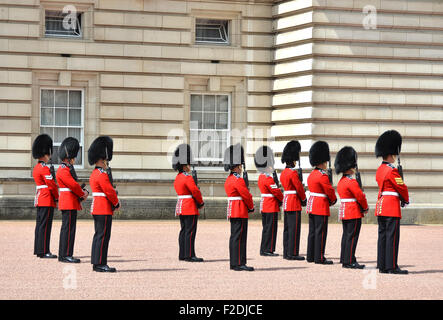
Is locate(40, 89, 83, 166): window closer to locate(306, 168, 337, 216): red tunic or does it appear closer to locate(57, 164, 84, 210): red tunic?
locate(57, 164, 84, 210): red tunic

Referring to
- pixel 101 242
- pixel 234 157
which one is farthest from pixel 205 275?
pixel 234 157

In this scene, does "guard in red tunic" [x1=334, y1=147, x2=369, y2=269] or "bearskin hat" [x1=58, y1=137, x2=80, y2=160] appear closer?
"guard in red tunic" [x1=334, y1=147, x2=369, y2=269]

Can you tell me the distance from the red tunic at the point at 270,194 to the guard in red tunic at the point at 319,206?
81 centimetres

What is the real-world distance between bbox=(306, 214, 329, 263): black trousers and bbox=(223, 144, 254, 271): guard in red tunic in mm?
996

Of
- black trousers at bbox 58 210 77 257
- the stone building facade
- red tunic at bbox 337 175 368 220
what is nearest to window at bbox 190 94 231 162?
the stone building facade

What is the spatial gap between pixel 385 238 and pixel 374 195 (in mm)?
7211

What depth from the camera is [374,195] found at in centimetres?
1669

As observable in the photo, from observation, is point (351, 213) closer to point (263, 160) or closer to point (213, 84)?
point (263, 160)

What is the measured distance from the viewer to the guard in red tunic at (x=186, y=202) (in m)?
10.7

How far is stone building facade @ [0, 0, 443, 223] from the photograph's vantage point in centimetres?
1672

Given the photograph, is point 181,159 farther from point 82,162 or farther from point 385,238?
point 82,162

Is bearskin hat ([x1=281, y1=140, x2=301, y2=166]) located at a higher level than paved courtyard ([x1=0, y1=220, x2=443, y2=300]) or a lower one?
higher

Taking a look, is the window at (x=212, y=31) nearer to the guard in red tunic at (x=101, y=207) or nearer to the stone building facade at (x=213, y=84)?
the stone building facade at (x=213, y=84)

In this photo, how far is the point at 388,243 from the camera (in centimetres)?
948
